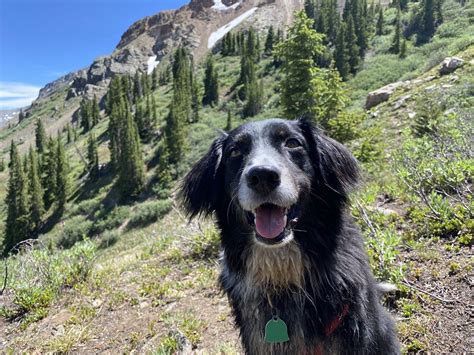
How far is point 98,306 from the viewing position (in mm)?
4898

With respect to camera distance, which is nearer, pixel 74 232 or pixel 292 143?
pixel 292 143

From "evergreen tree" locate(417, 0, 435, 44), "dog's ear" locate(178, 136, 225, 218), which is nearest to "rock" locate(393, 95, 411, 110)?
"dog's ear" locate(178, 136, 225, 218)

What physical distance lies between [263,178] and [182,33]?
431 feet

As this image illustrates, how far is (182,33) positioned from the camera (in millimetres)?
122438

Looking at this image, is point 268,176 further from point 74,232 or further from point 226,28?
point 226,28

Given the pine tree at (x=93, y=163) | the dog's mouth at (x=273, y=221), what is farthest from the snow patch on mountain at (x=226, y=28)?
the dog's mouth at (x=273, y=221)

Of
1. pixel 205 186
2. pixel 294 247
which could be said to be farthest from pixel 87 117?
pixel 294 247

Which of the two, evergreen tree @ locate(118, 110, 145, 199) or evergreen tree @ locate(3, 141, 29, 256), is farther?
evergreen tree @ locate(3, 141, 29, 256)

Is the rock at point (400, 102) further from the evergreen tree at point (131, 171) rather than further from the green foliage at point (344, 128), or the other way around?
the evergreen tree at point (131, 171)

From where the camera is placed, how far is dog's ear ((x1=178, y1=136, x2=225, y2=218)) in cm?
318

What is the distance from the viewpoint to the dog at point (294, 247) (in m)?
2.54

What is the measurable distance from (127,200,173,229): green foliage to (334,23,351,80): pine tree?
2822cm

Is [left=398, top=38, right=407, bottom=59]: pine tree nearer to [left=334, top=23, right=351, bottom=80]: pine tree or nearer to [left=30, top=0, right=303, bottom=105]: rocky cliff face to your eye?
[left=334, top=23, right=351, bottom=80]: pine tree

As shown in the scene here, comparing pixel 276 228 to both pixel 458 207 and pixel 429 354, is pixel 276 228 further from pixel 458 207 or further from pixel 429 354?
pixel 458 207
